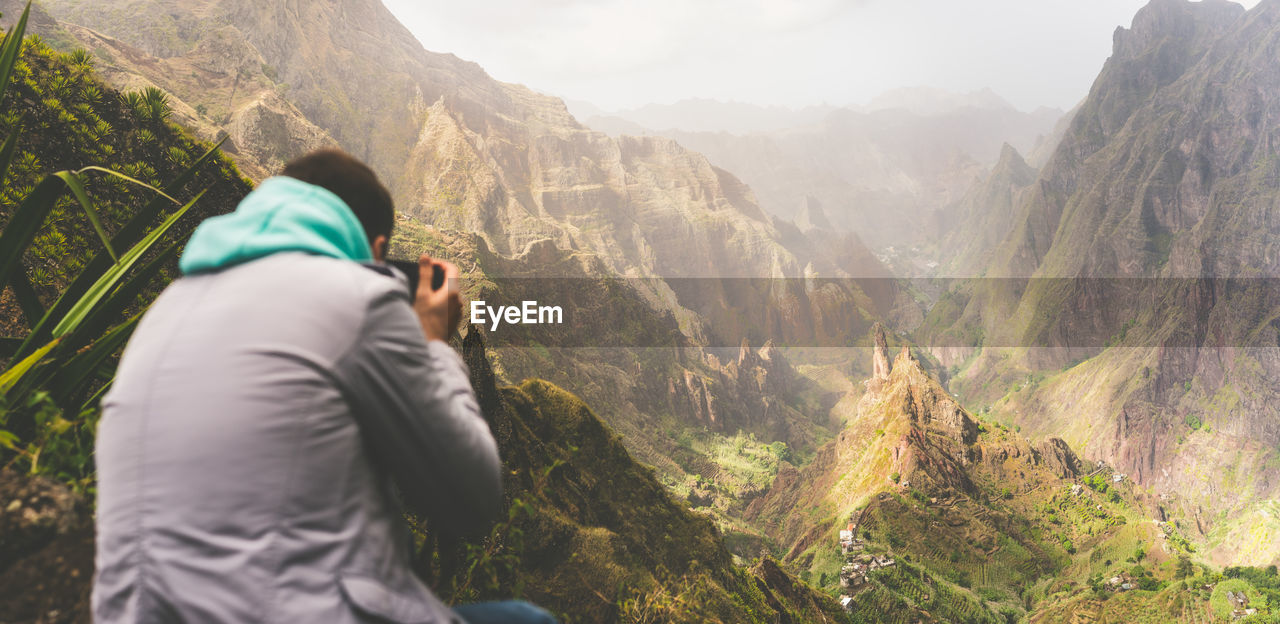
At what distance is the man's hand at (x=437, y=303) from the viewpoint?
1.33 meters

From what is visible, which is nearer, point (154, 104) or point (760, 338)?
point (154, 104)

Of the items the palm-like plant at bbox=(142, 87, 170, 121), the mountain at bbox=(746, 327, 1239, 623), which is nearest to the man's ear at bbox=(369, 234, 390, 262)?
the palm-like plant at bbox=(142, 87, 170, 121)

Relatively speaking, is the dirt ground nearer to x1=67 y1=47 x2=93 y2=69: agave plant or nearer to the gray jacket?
the gray jacket

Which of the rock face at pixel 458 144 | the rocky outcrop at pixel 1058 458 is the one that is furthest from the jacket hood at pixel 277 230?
the rocky outcrop at pixel 1058 458

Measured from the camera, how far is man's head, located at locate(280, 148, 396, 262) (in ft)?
4.19

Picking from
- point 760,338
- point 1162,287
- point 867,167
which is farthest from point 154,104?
point 867,167

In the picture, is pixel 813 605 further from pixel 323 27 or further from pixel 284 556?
pixel 323 27

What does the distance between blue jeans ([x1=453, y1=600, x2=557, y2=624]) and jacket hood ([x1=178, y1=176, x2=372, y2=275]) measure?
795 mm

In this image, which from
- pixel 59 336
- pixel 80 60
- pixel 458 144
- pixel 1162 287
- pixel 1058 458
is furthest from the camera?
pixel 1162 287

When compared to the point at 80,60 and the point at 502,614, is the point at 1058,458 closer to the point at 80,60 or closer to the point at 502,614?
the point at 502,614

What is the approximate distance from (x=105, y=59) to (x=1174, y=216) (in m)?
96.4

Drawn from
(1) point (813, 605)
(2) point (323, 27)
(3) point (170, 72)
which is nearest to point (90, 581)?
(1) point (813, 605)

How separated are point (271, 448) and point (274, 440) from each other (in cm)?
1

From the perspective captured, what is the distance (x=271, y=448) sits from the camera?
898mm
